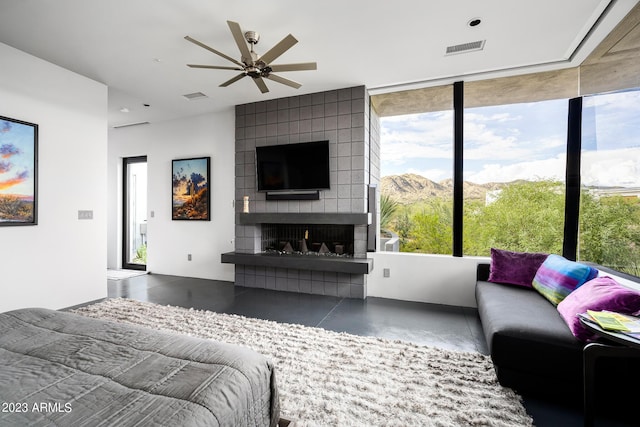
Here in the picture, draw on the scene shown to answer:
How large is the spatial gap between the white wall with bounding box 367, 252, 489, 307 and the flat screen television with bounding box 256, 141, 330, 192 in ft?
4.41

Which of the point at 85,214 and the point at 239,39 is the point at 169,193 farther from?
the point at 239,39

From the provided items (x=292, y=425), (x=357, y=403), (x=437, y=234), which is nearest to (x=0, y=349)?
(x=292, y=425)

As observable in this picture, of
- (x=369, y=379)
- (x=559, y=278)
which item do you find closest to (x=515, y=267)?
(x=559, y=278)

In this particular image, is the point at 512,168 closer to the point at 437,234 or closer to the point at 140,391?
the point at 437,234

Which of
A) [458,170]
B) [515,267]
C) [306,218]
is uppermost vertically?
[458,170]

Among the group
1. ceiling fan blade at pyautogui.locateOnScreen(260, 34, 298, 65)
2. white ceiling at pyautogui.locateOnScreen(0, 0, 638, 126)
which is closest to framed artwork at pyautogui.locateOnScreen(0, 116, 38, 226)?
white ceiling at pyautogui.locateOnScreen(0, 0, 638, 126)

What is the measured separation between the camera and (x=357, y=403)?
5.68 feet

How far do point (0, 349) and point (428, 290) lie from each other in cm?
379

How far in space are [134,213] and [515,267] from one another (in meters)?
6.63

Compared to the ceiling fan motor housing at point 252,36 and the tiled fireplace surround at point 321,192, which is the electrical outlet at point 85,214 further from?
the ceiling fan motor housing at point 252,36

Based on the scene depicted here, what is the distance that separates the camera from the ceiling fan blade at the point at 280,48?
2.29 m

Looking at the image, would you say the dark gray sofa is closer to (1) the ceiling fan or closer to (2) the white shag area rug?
(2) the white shag area rug

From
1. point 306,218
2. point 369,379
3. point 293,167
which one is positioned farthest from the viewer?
point 293,167

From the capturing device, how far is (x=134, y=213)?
20.0ft
